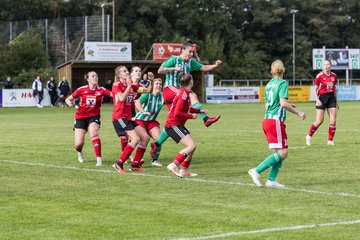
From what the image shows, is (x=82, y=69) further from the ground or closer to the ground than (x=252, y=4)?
closer to the ground

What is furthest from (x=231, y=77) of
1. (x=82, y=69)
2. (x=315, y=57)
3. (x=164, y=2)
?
(x=82, y=69)

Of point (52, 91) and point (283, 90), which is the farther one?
point (52, 91)

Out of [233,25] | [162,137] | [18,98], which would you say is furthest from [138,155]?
[233,25]

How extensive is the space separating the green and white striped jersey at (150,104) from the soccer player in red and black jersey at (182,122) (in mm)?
2082

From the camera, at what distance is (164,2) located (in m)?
96.8

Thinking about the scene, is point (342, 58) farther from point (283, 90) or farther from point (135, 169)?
point (283, 90)

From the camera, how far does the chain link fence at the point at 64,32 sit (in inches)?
2509

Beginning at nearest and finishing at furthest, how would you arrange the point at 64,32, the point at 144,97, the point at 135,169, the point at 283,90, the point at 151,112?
the point at 283,90 → the point at 135,169 → the point at 144,97 → the point at 151,112 → the point at 64,32

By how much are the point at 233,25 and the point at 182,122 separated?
91988mm

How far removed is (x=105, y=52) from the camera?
183ft

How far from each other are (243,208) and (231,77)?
260 feet

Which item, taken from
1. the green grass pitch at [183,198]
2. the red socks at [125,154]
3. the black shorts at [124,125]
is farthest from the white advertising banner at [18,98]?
the red socks at [125,154]

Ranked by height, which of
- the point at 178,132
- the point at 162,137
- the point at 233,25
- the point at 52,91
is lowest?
the point at 162,137

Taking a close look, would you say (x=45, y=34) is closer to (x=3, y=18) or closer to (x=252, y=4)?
(x=3, y=18)
